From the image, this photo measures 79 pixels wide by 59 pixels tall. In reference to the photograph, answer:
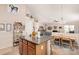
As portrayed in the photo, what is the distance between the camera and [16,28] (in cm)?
181

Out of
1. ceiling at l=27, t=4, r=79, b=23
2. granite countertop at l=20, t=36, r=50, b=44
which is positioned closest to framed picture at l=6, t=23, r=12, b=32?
granite countertop at l=20, t=36, r=50, b=44

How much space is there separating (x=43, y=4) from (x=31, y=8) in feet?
0.64

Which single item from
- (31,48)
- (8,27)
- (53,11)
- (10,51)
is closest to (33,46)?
(31,48)

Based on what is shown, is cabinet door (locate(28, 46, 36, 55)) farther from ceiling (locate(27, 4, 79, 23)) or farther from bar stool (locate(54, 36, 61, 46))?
ceiling (locate(27, 4, 79, 23))

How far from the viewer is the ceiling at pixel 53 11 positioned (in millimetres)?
1793

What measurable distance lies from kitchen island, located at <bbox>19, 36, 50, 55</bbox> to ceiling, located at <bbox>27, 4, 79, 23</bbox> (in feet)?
1.06

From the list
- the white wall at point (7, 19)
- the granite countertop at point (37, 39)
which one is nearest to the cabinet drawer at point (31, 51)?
the granite countertop at point (37, 39)

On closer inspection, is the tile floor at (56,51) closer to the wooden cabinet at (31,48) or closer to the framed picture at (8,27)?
the wooden cabinet at (31,48)

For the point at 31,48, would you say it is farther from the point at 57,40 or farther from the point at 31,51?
the point at 57,40

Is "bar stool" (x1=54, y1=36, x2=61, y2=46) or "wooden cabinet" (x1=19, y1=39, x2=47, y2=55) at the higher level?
"bar stool" (x1=54, y1=36, x2=61, y2=46)

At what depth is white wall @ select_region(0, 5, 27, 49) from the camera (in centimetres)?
177

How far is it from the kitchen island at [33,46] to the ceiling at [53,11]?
323mm
